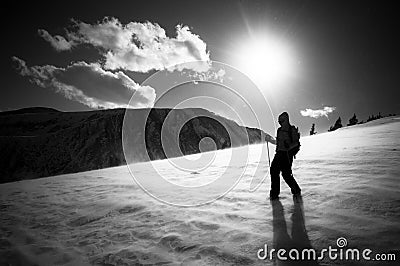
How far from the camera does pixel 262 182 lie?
7.37 meters

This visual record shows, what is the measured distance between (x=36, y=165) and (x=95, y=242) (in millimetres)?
98246

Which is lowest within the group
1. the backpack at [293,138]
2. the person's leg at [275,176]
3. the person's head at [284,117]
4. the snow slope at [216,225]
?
the snow slope at [216,225]

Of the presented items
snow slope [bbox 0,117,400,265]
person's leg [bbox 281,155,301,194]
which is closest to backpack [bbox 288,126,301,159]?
person's leg [bbox 281,155,301,194]

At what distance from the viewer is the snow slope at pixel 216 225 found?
3207 millimetres

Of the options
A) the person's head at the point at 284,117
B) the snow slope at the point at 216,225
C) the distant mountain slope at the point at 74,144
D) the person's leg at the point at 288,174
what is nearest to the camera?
the snow slope at the point at 216,225

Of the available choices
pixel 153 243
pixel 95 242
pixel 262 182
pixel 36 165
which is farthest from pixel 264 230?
pixel 36 165

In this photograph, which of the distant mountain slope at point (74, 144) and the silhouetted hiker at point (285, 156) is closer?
the silhouetted hiker at point (285, 156)

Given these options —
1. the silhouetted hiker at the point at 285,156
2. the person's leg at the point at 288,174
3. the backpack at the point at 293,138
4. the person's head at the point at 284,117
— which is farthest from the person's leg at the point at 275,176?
the person's head at the point at 284,117

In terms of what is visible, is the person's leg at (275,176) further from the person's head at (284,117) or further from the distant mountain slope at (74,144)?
the distant mountain slope at (74,144)

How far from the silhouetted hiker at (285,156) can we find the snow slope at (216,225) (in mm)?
326

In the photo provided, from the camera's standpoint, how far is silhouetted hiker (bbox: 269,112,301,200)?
5238mm

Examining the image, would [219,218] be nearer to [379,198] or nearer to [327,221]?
[327,221]

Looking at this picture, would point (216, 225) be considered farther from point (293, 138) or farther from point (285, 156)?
point (293, 138)

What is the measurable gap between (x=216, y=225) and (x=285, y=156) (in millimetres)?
2497
